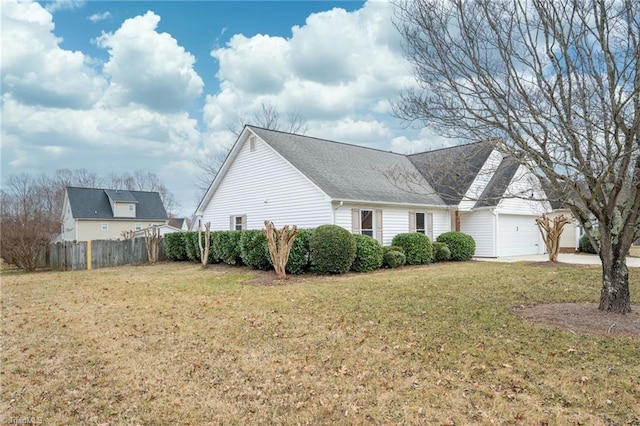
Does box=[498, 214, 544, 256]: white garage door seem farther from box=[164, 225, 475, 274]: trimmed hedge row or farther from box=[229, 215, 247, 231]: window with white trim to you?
box=[229, 215, 247, 231]: window with white trim

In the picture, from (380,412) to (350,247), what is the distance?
9088 millimetres

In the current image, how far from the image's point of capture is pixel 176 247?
19.0 meters

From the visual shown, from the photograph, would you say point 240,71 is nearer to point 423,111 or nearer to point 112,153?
point 112,153

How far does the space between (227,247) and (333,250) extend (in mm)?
5279

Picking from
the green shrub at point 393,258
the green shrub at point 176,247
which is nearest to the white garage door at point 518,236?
the green shrub at point 393,258

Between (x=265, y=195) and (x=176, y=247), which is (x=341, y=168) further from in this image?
(x=176, y=247)

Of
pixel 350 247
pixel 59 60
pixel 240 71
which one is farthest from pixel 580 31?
pixel 240 71

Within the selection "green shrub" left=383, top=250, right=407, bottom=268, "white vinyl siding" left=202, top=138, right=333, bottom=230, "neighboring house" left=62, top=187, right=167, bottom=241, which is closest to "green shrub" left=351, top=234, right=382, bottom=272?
"green shrub" left=383, top=250, right=407, bottom=268

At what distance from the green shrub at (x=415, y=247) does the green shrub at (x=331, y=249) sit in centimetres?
326

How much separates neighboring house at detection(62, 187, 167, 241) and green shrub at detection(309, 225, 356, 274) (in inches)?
1044

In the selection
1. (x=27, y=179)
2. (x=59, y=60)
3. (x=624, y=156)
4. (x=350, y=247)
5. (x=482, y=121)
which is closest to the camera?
(x=624, y=156)

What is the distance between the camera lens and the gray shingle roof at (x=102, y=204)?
112 ft

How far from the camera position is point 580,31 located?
18.8 ft

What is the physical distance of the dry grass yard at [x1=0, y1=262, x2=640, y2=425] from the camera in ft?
11.6
